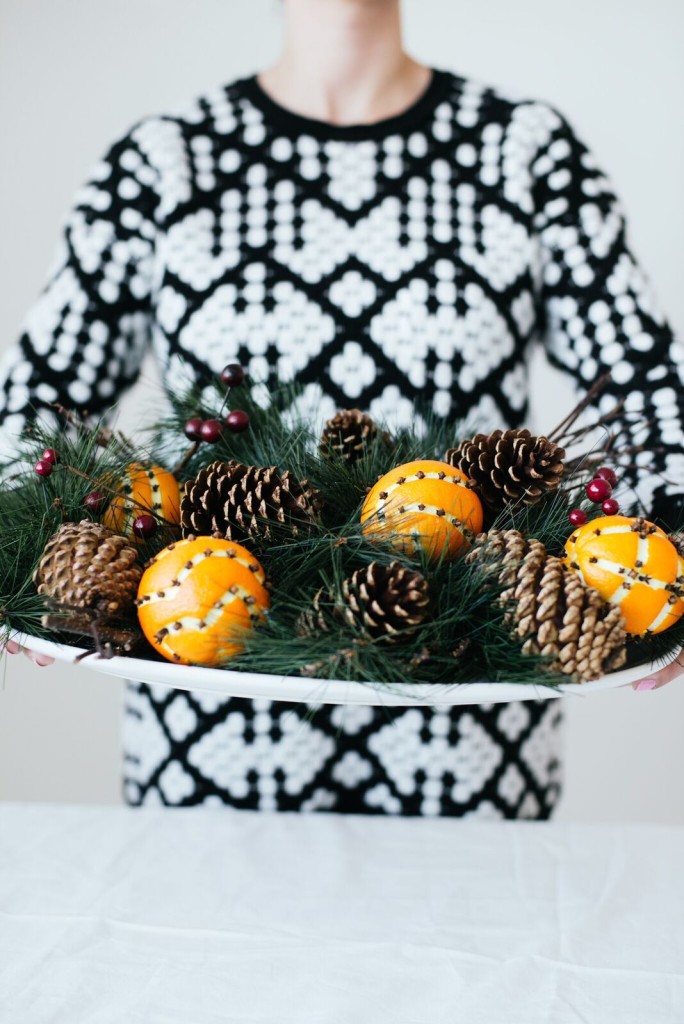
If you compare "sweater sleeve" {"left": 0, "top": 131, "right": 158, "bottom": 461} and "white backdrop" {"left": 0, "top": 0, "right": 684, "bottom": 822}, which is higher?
"white backdrop" {"left": 0, "top": 0, "right": 684, "bottom": 822}

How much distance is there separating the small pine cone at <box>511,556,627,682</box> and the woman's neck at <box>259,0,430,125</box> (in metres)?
0.57

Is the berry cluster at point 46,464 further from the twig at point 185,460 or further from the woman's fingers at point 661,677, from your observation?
the woman's fingers at point 661,677

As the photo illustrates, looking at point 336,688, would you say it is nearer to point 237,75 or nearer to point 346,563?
point 346,563

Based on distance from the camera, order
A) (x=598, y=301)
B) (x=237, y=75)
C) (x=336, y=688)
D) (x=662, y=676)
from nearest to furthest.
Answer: (x=336, y=688) < (x=662, y=676) < (x=598, y=301) < (x=237, y=75)

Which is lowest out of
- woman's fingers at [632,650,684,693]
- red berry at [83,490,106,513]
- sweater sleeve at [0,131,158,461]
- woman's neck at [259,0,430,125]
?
woman's fingers at [632,650,684,693]

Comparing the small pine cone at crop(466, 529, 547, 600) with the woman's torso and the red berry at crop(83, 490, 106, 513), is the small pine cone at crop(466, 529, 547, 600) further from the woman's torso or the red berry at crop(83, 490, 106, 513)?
the woman's torso

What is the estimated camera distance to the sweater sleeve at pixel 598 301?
744 millimetres

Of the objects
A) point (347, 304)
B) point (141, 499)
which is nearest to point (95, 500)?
point (141, 499)

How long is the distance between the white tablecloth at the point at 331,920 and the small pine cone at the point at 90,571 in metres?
0.23

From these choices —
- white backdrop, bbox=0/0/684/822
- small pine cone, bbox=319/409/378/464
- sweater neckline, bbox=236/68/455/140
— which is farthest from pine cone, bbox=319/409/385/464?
white backdrop, bbox=0/0/684/822

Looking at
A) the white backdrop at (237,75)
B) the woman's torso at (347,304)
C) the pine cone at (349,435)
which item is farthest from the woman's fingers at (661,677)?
the white backdrop at (237,75)

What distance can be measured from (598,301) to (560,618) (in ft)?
1.44

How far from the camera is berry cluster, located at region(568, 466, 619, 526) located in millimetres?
505

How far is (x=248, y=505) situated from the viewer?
49 centimetres
